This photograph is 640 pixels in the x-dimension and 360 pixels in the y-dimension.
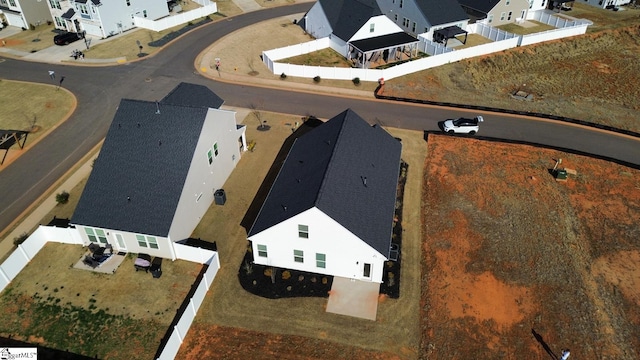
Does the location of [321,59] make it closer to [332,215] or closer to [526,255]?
[332,215]

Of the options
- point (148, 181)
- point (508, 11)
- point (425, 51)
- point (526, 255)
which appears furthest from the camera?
point (508, 11)

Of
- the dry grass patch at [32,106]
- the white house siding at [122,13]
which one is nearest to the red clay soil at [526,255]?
the dry grass patch at [32,106]

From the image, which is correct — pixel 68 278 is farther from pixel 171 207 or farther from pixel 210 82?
pixel 210 82

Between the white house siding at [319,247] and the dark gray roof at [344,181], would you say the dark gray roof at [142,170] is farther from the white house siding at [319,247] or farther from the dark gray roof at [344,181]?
the white house siding at [319,247]

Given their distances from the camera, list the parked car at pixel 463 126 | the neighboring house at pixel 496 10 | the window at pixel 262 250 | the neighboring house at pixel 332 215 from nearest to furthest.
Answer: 1. the neighboring house at pixel 332 215
2. the window at pixel 262 250
3. the parked car at pixel 463 126
4. the neighboring house at pixel 496 10
